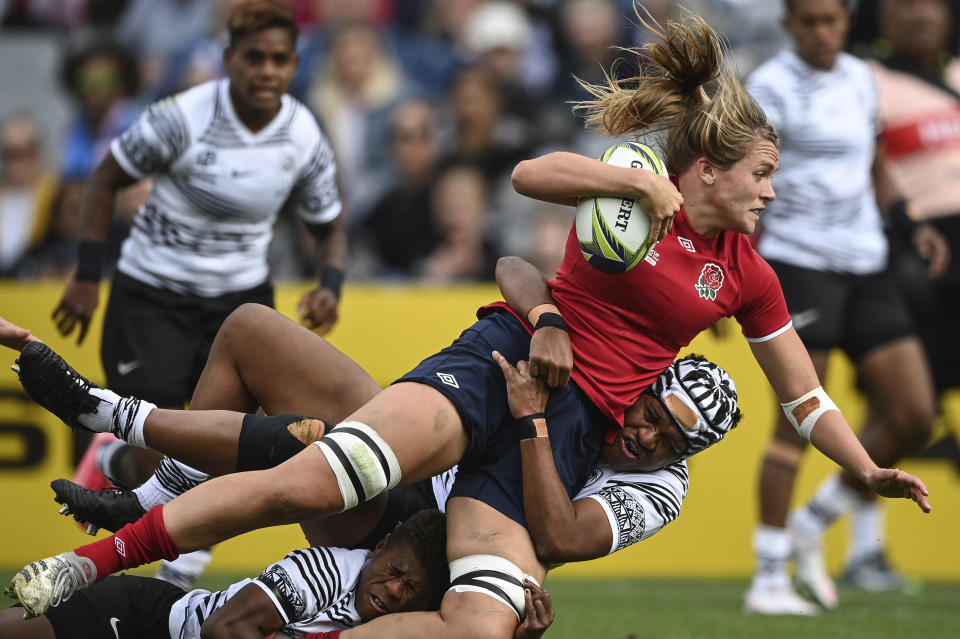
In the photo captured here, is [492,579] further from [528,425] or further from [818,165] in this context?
[818,165]

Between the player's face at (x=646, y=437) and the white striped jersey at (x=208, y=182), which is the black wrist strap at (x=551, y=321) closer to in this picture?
the player's face at (x=646, y=437)

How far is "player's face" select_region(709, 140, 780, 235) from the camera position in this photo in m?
4.12

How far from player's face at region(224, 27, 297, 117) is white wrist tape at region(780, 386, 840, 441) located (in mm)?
2634

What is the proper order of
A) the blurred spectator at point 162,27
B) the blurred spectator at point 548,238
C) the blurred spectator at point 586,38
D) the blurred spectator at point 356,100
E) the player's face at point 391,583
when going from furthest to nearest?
the blurred spectator at point 162,27, the blurred spectator at point 586,38, the blurred spectator at point 356,100, the blurred spectator at point 548,238, the player's face at point 391,583

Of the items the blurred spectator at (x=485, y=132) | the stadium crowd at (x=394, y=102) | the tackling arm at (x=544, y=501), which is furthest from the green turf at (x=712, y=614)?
the blurred spectator at (x=485, y=132)

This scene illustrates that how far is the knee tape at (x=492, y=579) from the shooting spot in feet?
12.7

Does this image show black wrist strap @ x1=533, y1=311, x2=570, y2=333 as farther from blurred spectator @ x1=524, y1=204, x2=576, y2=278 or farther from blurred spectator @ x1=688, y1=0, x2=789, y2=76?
blurred spectator @ x1=688, y1=0, x2=789, y2=76

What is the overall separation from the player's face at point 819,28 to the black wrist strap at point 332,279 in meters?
2.52

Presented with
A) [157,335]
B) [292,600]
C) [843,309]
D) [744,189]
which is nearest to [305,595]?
[292,600]

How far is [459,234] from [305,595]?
547 cm

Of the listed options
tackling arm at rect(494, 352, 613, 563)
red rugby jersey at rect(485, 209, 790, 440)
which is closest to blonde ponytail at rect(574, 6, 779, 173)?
red rugby jersey at rect(485, 209, 790, 440)

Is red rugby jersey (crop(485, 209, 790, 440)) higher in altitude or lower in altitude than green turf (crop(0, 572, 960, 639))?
higher

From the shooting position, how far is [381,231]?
30.5ft

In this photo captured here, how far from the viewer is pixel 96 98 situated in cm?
974
